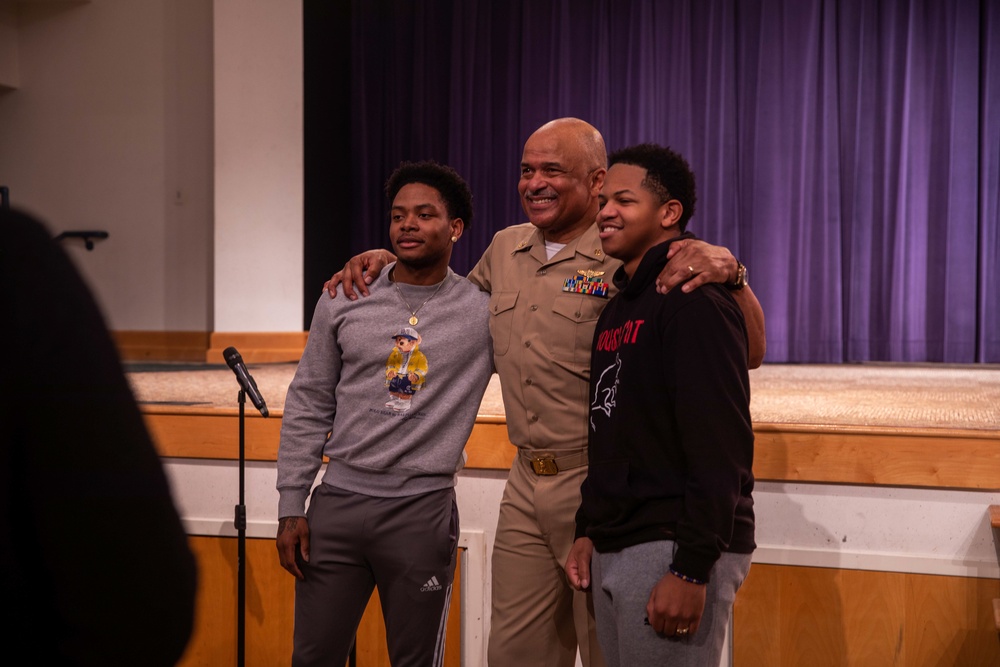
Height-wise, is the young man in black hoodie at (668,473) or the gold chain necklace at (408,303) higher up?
the gold chain necklace at (408,303)

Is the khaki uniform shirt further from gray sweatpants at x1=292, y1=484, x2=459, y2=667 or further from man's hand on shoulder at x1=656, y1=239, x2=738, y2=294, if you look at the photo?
man's hand on shoulder at x1=656, y1=239, x2=738, y2=294

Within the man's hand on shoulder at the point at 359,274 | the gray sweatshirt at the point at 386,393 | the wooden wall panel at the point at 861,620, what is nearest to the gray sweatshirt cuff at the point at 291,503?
the gray sweatshirt at the point at 386,393

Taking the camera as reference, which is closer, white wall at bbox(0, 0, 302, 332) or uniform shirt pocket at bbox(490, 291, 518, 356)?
uniform shirt pocket at bbox(490, 291, 518, 356)

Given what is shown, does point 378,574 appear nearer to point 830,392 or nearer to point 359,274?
point 359,274

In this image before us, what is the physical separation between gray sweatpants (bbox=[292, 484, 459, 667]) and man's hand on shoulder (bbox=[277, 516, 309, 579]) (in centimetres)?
2

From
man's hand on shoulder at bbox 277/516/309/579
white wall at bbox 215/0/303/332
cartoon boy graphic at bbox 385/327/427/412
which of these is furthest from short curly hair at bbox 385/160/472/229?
white wall at bbox 215/0/303/332

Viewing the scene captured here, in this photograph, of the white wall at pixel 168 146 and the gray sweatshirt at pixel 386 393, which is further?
the white wall at pixel 168 146

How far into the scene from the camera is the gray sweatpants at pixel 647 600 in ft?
4.71

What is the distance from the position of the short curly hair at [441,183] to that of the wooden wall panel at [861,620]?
130cm

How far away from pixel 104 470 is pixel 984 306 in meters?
5.56

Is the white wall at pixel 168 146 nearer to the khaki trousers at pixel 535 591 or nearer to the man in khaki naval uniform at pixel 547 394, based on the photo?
the man in khaki naval uniform at pixel 547 394

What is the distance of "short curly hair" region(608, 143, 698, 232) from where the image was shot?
1651 mm

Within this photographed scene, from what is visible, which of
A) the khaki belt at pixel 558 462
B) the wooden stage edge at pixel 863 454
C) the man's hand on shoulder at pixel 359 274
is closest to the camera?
the khaki belt at pixel 558 462

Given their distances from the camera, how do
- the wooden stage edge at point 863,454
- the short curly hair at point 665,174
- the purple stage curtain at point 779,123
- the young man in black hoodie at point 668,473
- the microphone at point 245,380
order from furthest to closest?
the purple stage curtain at point 779,123, the wooden stage edge at point 863,454, the microphone at point 245,380, the short curly hair at point 665,174, the young man in black hoodie at point 668,473
